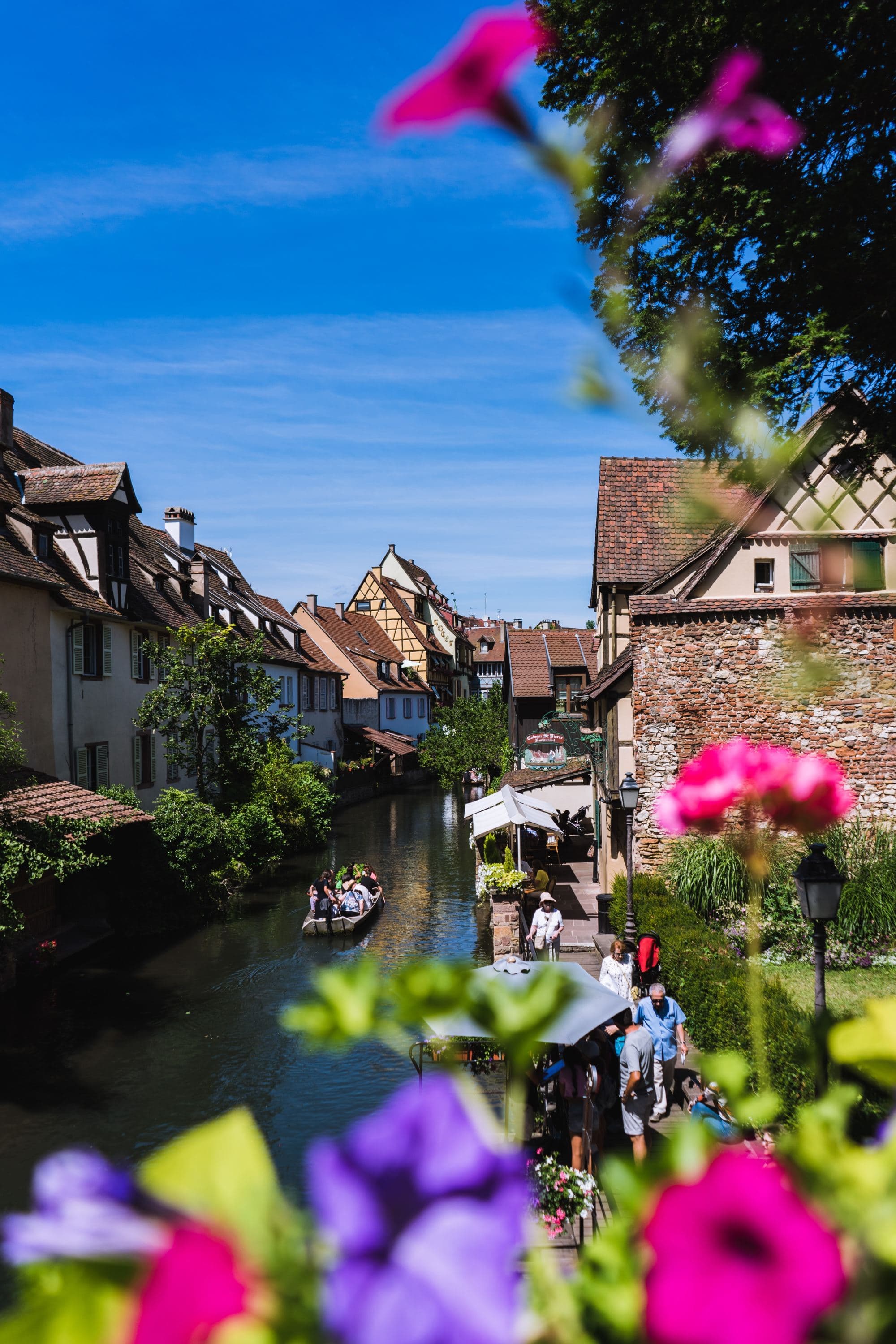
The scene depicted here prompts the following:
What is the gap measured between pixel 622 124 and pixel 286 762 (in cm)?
2924

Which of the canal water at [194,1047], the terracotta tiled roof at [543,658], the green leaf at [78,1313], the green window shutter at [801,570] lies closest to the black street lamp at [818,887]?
the canal water at [194,1047]

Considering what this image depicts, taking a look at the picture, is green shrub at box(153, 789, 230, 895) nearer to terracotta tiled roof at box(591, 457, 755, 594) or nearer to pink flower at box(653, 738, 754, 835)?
terracotta tiled roof at box(591, 457, 755, 594)

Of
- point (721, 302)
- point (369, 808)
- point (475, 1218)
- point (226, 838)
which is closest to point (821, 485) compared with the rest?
point (721, 302)

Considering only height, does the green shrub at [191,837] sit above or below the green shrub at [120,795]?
below

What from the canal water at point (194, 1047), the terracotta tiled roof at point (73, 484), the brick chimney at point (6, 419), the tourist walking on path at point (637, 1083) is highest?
the brick chimney at point (6, 419)

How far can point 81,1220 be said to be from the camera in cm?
59

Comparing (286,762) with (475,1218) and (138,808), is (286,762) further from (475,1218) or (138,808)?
(475,1218)

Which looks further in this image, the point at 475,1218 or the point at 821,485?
the point at 821,485

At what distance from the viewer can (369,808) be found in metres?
47.9

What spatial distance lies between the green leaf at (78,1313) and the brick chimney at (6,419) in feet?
84.5

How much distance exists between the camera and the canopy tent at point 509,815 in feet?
72.0

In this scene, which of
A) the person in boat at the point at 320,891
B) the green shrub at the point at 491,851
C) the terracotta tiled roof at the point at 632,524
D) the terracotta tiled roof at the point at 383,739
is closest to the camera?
the terracotta tiled roof at the point at 632,524

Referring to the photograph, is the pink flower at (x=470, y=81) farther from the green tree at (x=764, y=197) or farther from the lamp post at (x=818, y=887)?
the lamp post at (x=818, y=887)

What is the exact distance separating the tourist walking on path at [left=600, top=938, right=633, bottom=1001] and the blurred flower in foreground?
35.1 ft
